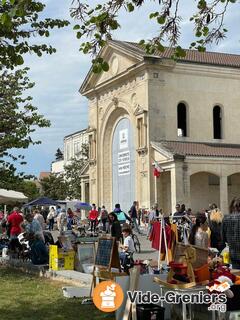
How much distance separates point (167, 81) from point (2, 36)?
1216 inches

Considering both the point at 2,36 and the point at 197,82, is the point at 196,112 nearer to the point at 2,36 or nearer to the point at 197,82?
the point at 197,82

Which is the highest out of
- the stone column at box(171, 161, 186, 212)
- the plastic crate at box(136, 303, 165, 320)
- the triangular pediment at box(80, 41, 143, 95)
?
the triangular pediment at box(80, 41, 143, 95)

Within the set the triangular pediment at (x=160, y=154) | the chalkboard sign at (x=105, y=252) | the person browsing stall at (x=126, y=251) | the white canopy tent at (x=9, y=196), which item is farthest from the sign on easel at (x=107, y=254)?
the triangular pediment at (x=160, y=154)

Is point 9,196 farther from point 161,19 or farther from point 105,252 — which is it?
point 161,19

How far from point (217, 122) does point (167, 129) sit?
5407 mm

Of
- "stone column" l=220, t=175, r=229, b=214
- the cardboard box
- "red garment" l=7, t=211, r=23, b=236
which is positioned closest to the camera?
the cardboard box

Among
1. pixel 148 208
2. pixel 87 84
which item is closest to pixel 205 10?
pixel 148 208

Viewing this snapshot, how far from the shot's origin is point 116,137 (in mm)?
47469

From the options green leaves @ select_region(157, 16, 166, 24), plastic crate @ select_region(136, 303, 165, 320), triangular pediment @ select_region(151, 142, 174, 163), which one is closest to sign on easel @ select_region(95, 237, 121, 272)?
plastic crate @ select_region(136, 303, 165, 320)

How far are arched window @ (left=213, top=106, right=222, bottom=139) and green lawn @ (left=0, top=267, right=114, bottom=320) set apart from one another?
1292 inches

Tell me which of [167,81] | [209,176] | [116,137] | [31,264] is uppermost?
[167,81]

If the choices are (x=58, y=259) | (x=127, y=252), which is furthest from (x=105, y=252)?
(x=58, y=259)

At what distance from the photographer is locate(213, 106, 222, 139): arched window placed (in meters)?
45.2

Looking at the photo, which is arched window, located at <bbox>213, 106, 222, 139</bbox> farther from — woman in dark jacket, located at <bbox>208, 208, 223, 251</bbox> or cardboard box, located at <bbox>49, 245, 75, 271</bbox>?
cardboard box, located at <bbox>49, 245, 75, 271</bbox>
